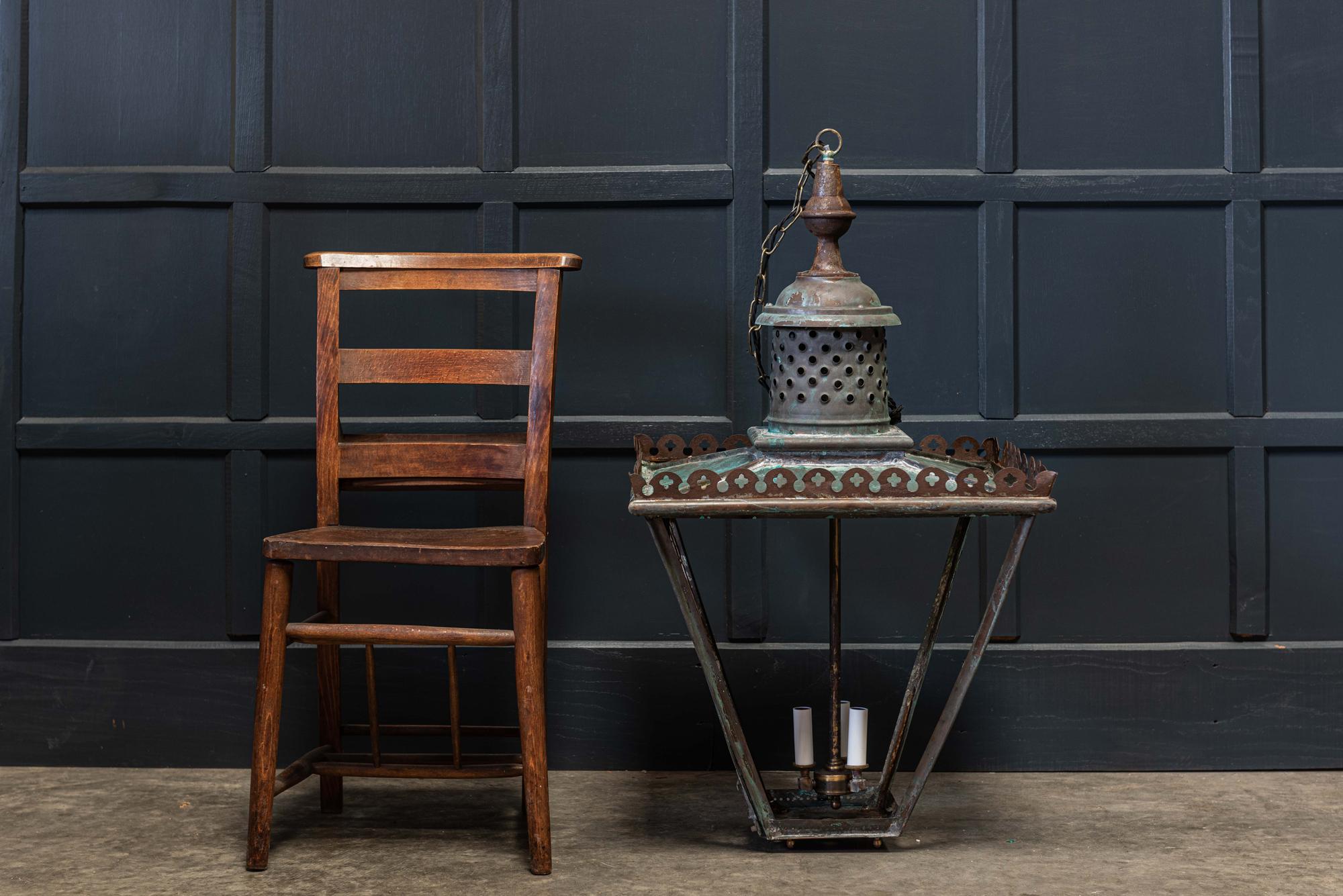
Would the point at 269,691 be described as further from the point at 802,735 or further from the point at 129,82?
the point at 129,82

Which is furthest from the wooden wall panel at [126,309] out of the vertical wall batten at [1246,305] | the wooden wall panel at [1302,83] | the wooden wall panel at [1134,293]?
the wooden wall panel at [1302,83]

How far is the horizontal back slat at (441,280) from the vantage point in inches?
98.0

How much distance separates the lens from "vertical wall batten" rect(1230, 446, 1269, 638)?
2834mm

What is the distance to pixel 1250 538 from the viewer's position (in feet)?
9.30

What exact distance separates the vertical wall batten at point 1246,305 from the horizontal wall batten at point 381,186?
1112mm

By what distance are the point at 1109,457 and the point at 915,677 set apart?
2.59ft

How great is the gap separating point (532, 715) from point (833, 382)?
78 cm

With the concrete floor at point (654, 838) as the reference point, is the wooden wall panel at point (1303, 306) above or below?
above

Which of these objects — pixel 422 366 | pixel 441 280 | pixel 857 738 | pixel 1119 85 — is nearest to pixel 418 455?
pixel 422 366

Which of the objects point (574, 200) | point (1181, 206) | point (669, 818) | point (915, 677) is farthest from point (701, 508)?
point (1181, 206)

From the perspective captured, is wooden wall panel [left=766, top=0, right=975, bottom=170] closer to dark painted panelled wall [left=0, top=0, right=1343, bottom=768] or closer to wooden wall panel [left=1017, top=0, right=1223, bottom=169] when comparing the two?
dark painted panelled wall [left=0, top=0, right=1343, bottom=768]

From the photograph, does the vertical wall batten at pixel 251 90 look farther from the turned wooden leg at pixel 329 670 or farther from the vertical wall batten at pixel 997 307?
the vertical wall batten at pixel 997 307

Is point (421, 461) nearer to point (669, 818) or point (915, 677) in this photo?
point (669, 818)

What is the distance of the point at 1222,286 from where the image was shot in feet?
9.34
